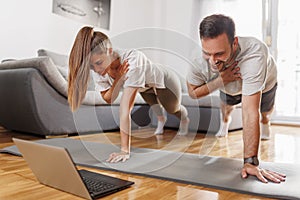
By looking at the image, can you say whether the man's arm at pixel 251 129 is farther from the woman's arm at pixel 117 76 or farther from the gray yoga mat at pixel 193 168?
the woman's arm at pixel 117 76

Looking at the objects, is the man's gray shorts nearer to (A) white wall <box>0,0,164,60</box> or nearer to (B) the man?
(B) the man

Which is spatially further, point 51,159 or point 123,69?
point 123,69

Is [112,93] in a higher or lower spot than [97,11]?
lower

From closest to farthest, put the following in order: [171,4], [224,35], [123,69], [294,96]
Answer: [224,35], [123,69], [294,96], [171,4]

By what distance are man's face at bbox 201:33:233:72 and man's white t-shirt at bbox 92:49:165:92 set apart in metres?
0.24

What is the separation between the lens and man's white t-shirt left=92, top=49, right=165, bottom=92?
1.16m

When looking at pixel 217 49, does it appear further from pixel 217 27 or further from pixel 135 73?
pixel 135 73

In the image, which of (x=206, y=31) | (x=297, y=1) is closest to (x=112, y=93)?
(x=206, y=31)

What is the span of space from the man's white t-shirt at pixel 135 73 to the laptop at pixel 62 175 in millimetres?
380

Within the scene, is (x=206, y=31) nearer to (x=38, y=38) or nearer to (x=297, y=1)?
(x=38, y=38)

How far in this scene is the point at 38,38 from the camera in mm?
2719

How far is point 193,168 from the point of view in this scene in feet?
3.80

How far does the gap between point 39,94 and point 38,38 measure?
112 centimetres

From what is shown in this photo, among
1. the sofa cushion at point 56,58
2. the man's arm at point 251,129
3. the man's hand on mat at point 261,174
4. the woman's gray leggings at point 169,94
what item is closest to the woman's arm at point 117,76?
the woman's gray leggings at point 169,94
